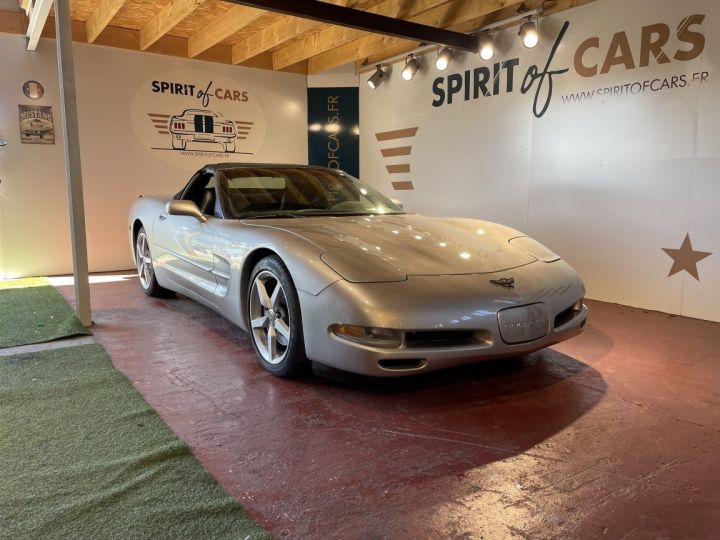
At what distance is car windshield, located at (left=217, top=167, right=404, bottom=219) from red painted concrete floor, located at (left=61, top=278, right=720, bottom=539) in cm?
88

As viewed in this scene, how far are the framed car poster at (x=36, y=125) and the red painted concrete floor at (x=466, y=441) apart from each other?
4.04 m

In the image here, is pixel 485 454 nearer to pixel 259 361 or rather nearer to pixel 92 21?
pixel 259 361

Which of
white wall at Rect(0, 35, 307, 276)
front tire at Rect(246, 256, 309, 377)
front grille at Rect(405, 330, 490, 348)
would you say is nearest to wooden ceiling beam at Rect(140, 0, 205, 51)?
white wall at Rect(0, 35, 307, 276)

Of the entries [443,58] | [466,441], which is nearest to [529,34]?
[443,58]

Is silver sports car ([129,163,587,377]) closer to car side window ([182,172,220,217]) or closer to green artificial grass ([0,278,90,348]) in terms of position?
car side window ([182,172,220,217])

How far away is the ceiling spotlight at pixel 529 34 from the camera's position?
4.86 metres

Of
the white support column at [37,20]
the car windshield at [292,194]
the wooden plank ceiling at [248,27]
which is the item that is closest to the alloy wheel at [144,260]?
the car windshield at [292,194]

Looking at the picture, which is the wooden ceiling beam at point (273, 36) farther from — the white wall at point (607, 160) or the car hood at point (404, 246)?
the car hood at point (404, 246)

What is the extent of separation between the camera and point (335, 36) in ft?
20.5

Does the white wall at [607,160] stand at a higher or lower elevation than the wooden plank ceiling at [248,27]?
lower

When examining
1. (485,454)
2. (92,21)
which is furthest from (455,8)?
(485,454)

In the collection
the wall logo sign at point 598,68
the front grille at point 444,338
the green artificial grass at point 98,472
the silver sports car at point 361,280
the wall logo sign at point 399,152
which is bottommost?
the green artificial grass at point 98,472

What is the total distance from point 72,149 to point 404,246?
2.42m

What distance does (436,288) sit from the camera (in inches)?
89.5
